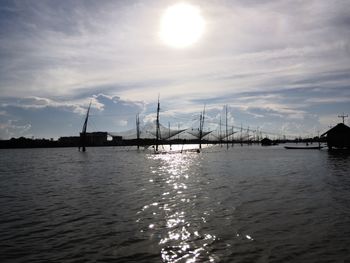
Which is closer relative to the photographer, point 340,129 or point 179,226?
point 179,226

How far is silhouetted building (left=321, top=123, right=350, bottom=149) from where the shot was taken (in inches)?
3304

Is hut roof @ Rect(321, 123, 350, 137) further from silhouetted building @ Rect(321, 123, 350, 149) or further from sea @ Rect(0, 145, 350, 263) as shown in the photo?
sea @ Rect(0, 145, 350, 263)

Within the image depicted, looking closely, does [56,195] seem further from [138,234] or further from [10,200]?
[138,234]

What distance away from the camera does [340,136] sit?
85312mm

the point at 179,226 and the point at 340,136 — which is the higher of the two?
the point at 340,136

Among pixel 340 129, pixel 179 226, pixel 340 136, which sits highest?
pixel 340 129

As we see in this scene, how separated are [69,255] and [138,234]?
10.4 feet

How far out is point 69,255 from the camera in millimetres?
11391

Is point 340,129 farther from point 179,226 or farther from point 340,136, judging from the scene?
point 179,226

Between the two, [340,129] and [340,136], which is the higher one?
[340,129]

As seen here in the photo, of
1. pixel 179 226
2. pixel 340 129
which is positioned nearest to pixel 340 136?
pixel 340 129

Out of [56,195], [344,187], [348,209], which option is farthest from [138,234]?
[344,187]

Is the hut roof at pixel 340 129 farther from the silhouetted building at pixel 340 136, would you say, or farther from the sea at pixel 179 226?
the sea at pixel 179 226

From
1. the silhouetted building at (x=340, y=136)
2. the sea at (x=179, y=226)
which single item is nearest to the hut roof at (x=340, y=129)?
the silhouetted building at (x=340, y=136)
